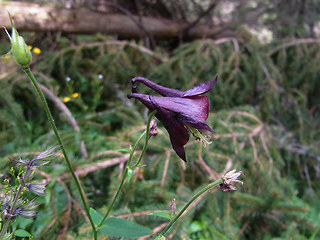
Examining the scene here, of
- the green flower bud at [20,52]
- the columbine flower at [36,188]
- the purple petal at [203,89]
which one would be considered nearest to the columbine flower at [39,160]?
the columbine flower at [36,188]

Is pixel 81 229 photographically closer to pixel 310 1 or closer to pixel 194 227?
pixel 194 227

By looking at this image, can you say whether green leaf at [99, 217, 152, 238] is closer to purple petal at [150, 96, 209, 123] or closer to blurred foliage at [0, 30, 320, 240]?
blurred foliage at [0, 30, 320, 240]

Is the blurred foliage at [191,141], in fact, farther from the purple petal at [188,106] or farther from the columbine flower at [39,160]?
the purple petal at [188,106]

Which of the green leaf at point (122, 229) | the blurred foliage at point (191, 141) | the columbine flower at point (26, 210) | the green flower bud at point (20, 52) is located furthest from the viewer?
the blurred foliage at point (191, 141)

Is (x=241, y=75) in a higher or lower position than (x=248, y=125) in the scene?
higher

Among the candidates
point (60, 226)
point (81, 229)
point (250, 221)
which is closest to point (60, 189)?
point (60, 226)
